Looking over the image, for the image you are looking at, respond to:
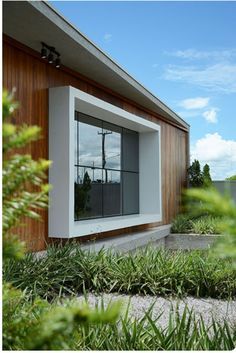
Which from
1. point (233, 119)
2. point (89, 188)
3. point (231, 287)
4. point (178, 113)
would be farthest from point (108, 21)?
point (178, 113)

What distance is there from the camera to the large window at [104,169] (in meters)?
8.62

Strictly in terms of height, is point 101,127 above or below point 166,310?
above

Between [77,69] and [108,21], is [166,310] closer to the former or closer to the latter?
[108,21]

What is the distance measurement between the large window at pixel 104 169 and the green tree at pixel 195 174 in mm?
4273

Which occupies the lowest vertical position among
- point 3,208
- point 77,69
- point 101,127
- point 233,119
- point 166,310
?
point 166,310

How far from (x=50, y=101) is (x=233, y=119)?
360 centimetres

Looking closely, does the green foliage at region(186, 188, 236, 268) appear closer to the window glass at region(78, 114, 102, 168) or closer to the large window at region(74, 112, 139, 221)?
the large window at region(74, 112, 139, 221)

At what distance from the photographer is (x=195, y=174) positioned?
16.0 meters

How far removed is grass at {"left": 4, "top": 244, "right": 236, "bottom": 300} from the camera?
17.1 ft

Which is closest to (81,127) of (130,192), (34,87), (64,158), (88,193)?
(88,193)

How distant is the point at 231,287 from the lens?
5.42 m

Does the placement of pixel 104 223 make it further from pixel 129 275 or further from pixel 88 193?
pixel 129 275

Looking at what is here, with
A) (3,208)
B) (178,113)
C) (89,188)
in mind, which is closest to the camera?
(3,208)

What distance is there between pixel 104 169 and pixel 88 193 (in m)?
1.11
